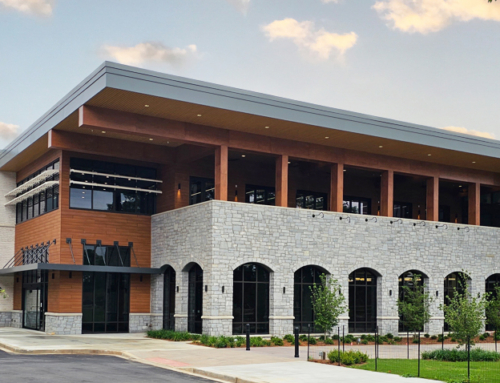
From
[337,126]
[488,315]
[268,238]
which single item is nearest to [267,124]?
[337,126]

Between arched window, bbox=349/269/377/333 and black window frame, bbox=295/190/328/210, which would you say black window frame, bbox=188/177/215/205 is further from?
arched window, bbox=349/269/377/333

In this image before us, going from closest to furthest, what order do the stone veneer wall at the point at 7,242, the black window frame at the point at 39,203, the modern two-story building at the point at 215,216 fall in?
the modern two-story building at the point at 215,216, the black window frame at the point at 39,203, the stone veneer wall at the point at 7,242

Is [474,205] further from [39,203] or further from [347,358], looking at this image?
[39,203]

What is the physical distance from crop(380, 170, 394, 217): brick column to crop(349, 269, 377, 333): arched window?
3.61 m

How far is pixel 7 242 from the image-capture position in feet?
136

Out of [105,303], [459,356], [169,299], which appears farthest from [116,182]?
[459,356]

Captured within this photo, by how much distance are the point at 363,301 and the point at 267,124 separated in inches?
427

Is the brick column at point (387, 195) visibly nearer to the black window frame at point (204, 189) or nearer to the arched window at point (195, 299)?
the black window frame at point (204, 189)

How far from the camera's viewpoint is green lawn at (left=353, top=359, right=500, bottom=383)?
18234mm

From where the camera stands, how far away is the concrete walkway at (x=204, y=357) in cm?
1806

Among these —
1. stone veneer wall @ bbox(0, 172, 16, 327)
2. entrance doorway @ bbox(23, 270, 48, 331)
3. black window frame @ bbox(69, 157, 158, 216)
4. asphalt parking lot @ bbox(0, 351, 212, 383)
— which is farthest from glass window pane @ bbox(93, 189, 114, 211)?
asphalt parking lot @ bbox(0, 351, 212, 383)

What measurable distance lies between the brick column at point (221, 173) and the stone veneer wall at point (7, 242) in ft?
55.3

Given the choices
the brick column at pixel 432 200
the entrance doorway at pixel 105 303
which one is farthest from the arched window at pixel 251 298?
the brick column at pixel 432 200

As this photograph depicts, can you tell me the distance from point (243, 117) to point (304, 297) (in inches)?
378
